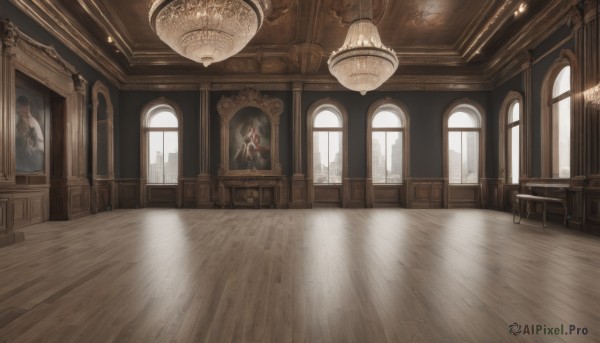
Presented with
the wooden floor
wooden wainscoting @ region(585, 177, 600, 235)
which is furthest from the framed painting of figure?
wooden wainscoting @ region(585, 177, 600, 235)

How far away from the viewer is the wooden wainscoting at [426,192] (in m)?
11.0

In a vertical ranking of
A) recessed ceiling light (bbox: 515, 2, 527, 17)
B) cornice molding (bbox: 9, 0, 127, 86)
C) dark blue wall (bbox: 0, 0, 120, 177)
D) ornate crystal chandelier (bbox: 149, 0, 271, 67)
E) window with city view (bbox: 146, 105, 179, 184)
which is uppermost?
recessed ceiling light (bbox: 515, 2, 527, 17)

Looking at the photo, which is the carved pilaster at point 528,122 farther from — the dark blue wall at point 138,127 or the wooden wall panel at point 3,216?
the wooden wall panel at point 3,216

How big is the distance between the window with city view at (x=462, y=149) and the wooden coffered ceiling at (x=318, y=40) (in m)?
1.16

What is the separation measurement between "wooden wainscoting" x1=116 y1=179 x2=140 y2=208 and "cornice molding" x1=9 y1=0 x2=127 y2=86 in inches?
129

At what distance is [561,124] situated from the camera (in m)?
7.59

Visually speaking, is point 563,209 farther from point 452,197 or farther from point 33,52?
point 33,52

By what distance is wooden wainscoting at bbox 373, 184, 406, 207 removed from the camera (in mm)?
11164

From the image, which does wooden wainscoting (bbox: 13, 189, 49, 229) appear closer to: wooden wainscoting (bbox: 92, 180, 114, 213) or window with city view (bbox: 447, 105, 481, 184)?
wooden wainscoting (bbox: 92, 180, 114, 213)

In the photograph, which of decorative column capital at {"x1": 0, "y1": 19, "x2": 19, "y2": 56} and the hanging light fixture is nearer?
decorative column capital at {"x1": 0, "y1": 19, "x2": 19, "y2": 56}

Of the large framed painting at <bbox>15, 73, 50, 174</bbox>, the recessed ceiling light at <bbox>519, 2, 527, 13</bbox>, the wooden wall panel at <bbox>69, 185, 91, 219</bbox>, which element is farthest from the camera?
the wooden wall panel at <bbox>69, 185, 91, 219</bbox>

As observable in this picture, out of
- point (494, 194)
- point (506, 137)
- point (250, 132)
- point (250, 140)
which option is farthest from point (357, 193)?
point (506, 137)

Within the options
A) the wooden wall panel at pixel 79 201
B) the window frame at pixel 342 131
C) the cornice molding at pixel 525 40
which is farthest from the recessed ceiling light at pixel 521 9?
the wooden wall panel at pixel 79 201

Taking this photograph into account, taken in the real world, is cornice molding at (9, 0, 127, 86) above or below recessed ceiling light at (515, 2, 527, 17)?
below
